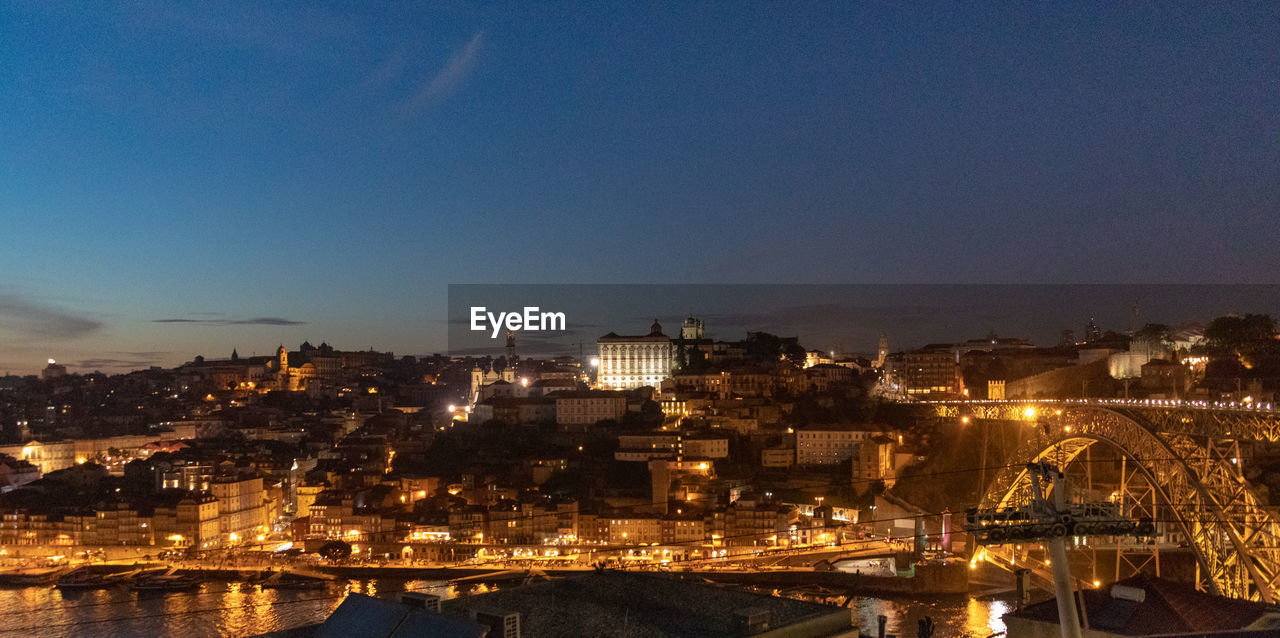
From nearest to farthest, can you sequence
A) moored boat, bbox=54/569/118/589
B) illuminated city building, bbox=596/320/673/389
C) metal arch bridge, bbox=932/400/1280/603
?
1. metal arch bridge, bbox=932/400/1280/603
2. moored boat, bbox=54/569/118/589
3. illuminated city building, bbox=596/320/673/389

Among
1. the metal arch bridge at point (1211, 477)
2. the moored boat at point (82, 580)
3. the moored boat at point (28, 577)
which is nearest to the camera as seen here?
the metal arch bridge at point (1211, 477)

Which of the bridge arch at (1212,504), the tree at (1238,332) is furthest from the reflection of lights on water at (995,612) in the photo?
the tree at (1238,332)

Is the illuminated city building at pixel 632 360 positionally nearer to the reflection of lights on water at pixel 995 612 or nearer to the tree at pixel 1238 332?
the tree at pixel 1238 332

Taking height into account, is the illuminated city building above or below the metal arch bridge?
above

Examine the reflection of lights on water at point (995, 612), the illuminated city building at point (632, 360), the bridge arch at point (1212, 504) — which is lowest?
the reflection of lights on water at point (995, 612)

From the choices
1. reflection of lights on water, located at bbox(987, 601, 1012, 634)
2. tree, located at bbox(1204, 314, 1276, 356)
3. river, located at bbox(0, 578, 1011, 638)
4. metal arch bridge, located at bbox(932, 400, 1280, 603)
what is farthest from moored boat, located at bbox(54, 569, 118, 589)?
tree, located at bbox(1204, 314, 1276, 356)

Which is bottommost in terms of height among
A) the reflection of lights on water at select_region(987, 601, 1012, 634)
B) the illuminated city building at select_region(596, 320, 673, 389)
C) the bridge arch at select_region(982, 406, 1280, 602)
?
the reflection of lights on water at select_region(987, 601, 1012, 634)

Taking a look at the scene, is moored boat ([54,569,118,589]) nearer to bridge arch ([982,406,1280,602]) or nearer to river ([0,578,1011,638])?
river ([0,578,1011,638])
